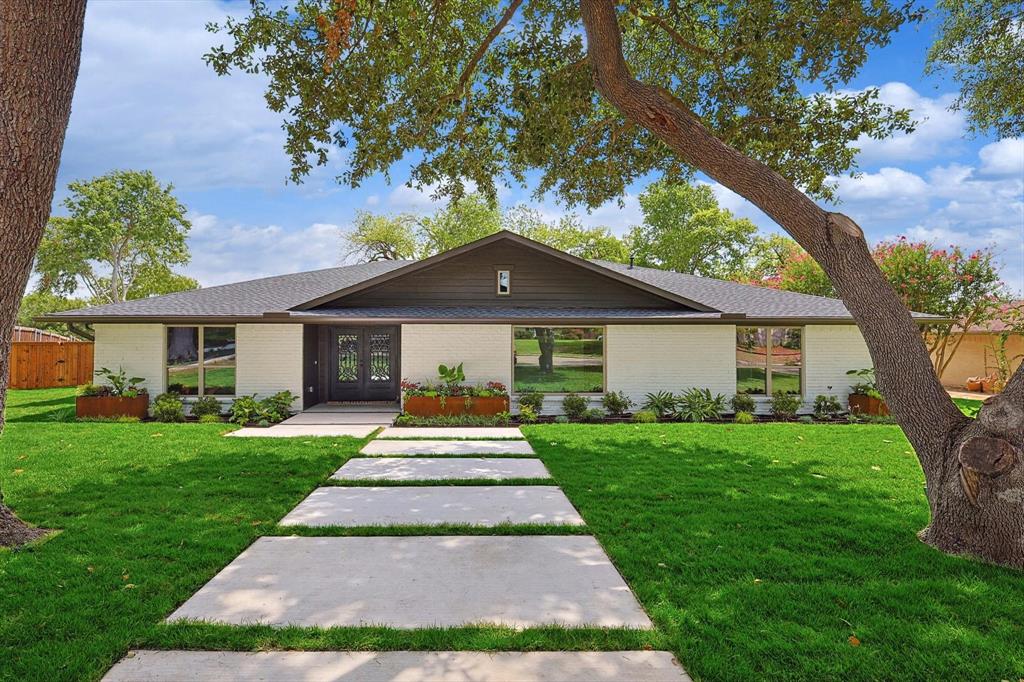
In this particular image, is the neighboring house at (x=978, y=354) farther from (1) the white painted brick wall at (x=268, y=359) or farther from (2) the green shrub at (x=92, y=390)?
(2) the green shrub at (x=92, y=390)

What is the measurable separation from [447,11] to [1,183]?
6208 millimetres

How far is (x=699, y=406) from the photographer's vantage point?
12.0 meters

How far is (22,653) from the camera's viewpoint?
2.76m

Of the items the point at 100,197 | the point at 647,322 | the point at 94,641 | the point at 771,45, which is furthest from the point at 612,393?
the point at 100,197

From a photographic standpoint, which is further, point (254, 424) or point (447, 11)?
point (254, 424)

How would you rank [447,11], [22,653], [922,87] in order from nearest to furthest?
[22,653], [447,11], [922,87]

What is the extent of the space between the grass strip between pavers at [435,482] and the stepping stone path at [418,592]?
30 centimetres

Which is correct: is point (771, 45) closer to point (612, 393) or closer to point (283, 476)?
point (612, 393)

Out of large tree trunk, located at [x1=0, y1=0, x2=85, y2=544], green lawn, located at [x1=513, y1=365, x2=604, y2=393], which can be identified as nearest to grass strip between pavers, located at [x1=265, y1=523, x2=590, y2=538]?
large tree trunk, located at [x1=0, y1=0, x2=85, y2=544]

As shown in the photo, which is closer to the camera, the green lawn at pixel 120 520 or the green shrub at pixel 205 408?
the green lawn at pixel 120 520

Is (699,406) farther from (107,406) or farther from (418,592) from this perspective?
(107,406)

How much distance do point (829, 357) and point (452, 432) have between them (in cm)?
948

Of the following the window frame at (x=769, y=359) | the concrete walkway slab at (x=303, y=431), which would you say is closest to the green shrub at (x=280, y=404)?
the concrete walkway slab at (x=303, y=431)

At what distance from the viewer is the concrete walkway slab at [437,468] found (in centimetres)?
673
